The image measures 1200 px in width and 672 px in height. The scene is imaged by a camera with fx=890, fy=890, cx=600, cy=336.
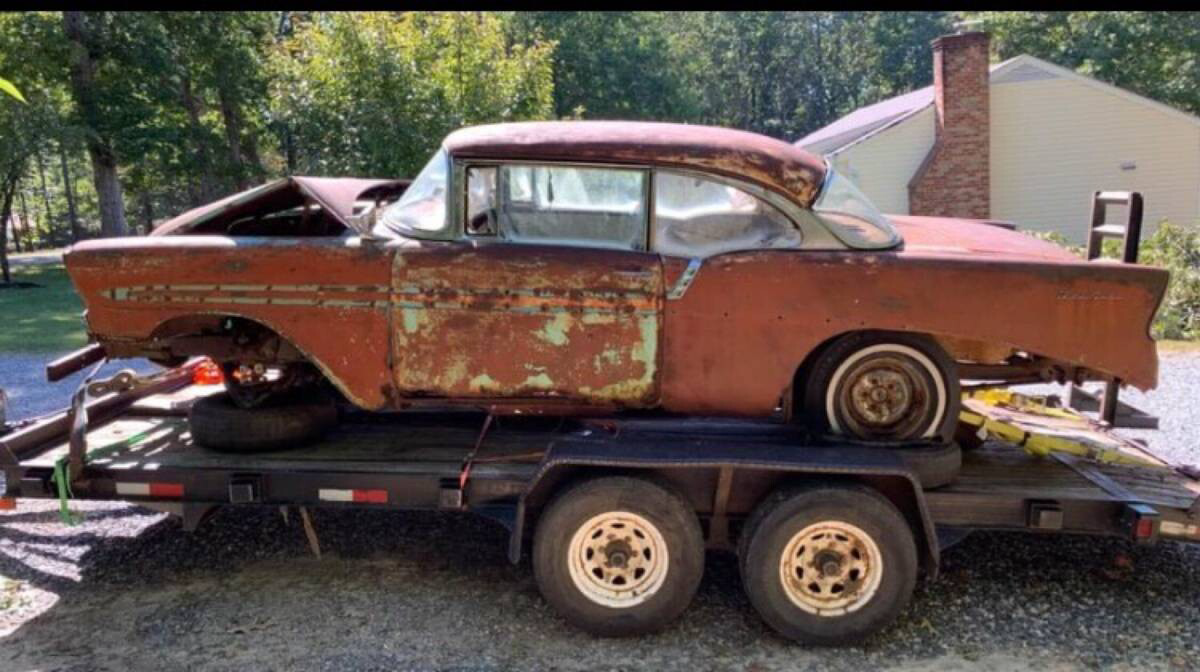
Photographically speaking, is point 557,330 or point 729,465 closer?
point 729,465

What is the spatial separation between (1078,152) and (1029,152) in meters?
1.31

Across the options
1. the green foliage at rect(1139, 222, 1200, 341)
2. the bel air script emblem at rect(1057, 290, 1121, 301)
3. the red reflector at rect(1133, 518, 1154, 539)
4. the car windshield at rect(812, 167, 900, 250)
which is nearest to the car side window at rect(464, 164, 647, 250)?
the car windshield at rect(812, 167, 900, 250)

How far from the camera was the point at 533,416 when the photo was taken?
5.09 m

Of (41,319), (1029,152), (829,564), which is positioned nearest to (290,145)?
(41,319)

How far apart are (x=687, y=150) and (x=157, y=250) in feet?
8.63

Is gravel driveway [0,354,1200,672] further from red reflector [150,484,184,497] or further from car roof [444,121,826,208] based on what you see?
car roof [444,121,826,208]

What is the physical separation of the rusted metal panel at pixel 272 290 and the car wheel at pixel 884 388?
216 centimetres

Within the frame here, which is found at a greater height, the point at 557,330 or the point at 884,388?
the point at 557,330

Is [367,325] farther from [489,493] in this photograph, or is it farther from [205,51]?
[205,51]

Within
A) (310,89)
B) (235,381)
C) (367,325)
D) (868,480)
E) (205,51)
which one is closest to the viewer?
(868,480)

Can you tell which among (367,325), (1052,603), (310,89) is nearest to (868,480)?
(1052,603)

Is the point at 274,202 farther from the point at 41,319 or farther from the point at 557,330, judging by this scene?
the point at 41,319

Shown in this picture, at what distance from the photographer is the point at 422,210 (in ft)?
14.7

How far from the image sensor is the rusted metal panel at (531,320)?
4203mm
